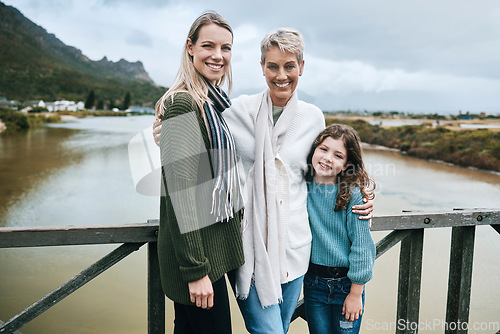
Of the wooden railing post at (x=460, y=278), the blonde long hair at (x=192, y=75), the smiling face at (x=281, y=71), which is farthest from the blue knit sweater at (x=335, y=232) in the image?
the wooden railing post at (x=460, y=278)

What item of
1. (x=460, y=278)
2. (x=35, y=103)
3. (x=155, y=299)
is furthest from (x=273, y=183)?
(x=35, y=103)

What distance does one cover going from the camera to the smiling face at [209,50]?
1.36 meters

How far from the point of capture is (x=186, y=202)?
119 centimetres

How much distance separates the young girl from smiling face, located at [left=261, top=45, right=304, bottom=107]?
27cm

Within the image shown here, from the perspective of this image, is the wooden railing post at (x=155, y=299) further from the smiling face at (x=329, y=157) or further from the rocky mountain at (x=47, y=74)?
the rocky mountain at (x=47, y=74)

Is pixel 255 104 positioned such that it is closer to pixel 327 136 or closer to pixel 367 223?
pixel 327 136

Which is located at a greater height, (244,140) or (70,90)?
(70,90)

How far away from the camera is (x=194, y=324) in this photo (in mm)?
1371

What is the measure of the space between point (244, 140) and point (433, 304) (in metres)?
7.98

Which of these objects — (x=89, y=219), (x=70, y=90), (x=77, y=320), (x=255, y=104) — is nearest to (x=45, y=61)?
(x=70, y=90)

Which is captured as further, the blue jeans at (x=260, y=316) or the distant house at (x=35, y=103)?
the distant house at (x=35, y=103)

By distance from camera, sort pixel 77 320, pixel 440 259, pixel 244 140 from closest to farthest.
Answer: pixel 244 140
pixel 77 320
pixel 440 259

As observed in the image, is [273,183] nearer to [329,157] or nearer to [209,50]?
[329,157]

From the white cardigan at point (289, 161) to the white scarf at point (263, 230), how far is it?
0.03 metres
